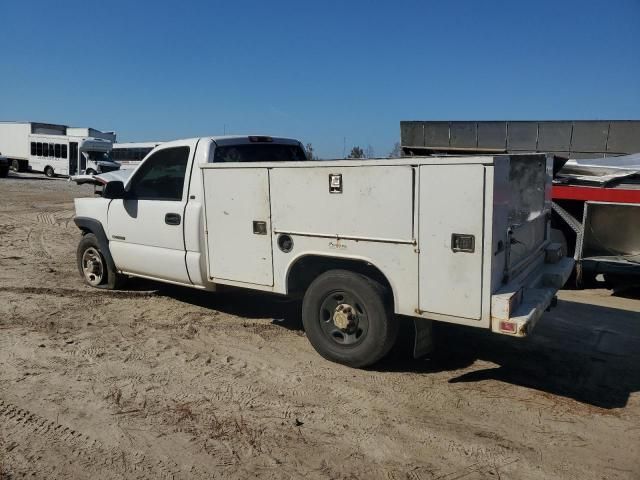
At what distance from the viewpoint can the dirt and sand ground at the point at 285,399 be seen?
3494mm

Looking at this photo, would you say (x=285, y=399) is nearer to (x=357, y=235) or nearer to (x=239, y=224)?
(x=357, y=235)

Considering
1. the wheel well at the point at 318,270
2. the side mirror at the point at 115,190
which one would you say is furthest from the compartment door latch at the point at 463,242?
the side mirror at the point at 115,190

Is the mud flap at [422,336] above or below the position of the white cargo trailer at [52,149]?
below

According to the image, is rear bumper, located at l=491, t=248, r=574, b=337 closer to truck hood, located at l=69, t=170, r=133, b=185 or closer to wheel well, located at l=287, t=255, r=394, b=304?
wheel well, located at l=287, t=255, r=394, b=304

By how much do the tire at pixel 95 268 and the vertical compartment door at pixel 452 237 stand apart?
4.64 metres

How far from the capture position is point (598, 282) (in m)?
8.97

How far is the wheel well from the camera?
4805 mm

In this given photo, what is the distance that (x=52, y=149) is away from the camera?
1485 inches

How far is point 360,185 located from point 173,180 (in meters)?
2.61

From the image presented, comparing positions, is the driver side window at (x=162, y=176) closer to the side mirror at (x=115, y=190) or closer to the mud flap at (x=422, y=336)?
the side mirror at (x=115, y=190)

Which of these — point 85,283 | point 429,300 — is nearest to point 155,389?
point 429,300

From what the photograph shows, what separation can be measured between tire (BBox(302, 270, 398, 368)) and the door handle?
1.83 meters

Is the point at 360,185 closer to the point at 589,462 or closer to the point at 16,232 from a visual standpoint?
the point at 589,462

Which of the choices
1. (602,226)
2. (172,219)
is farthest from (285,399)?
(602,226)
